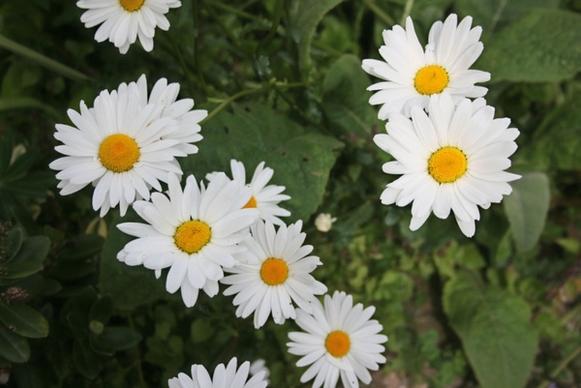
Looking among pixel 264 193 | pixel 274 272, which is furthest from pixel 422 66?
pixel 274 272

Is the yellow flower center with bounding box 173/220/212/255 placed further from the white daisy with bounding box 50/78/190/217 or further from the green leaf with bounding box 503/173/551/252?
the green leaf with bounding box 503/173/551/252

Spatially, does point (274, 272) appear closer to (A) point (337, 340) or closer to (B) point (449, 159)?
(A) point (337, 340)

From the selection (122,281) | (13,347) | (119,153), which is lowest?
(13,347)

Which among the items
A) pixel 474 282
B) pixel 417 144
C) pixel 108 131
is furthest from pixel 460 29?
pixel 474 282

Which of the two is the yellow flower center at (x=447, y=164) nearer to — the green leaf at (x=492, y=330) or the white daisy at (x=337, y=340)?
the white daisy at (x=337, y=340)

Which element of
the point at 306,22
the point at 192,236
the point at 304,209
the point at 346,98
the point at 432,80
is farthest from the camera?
the point at 346,98

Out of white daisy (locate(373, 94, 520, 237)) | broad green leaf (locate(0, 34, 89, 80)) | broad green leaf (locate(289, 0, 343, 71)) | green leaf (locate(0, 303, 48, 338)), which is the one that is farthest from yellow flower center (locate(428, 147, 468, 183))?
broad green leaf (locate(0, 34, 89, 80))

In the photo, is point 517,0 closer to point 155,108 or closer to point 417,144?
point 417,144
